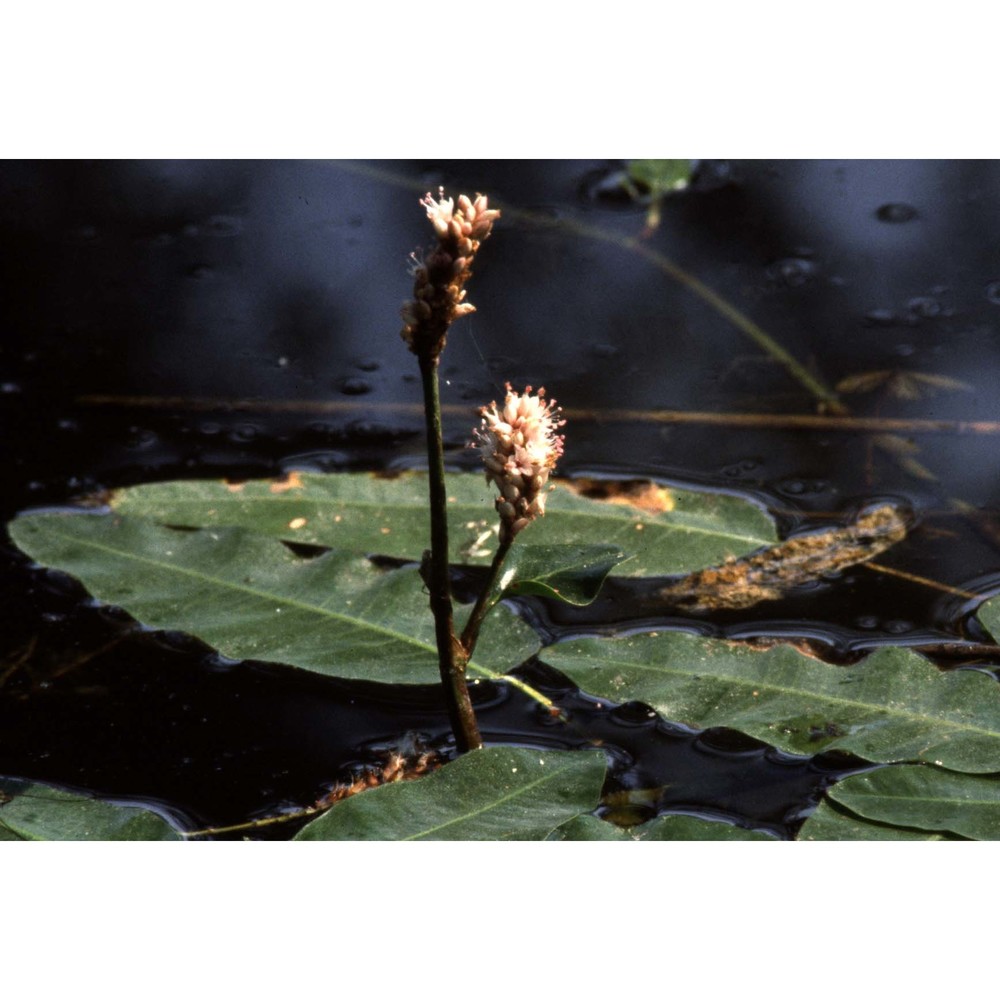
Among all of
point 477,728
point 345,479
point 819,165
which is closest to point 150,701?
point 477,728

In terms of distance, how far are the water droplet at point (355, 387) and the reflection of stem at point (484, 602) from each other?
832mm

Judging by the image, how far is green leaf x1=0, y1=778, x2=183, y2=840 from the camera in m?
1.04

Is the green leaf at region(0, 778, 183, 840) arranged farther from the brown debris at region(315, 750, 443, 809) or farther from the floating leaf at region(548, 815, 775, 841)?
the floating leaf at region(548, 815, 775, 841)

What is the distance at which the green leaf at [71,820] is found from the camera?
1.04 meters

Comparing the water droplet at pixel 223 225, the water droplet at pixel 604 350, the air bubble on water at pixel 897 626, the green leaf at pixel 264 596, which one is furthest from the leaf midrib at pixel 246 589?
the water droplet at pixel 223 225

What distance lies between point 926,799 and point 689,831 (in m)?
0.20

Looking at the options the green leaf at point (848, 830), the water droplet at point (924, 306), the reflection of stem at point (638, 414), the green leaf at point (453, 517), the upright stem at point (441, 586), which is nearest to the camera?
the upright stem at point (441, 586)

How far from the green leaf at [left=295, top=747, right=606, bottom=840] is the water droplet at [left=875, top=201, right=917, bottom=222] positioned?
1406 millimetres

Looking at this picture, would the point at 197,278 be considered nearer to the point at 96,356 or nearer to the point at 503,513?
the point at 96,356

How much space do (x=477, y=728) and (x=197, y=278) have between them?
1.19 meters

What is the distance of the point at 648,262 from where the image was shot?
208 cm

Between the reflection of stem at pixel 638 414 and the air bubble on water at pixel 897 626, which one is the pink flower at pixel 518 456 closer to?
the air bubble on water at pixel 897 626

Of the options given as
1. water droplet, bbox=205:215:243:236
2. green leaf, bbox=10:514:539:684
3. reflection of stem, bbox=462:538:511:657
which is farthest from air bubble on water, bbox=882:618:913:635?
water droplet, bbox=205:215:243:236

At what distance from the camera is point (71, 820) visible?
1059 millimetres
